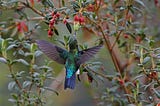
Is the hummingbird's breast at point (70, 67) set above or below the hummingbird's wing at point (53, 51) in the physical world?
below

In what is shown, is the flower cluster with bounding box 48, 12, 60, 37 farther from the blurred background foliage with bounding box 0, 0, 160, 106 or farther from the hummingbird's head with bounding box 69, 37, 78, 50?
the hummingbird's head with bounding box 69, 37, 78, 50

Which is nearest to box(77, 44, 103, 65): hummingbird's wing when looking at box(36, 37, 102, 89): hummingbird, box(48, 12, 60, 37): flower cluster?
box(36, 37, 102, 89): hummingbird

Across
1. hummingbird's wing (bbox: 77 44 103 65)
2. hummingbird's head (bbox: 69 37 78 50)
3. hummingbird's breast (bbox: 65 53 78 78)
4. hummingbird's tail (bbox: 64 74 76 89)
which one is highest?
hummingbird's head (bbox: 69 37 78 50)

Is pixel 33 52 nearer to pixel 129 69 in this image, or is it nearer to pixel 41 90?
pixel 41 90

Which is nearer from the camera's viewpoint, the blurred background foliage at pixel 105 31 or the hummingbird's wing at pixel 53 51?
the hummingbird's wing at pixel 53 51

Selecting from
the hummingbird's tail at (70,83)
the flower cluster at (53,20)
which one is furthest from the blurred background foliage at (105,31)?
the hummingbird's tail at (70,83)

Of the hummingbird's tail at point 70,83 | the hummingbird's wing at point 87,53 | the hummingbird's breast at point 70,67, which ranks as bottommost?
the hummingbird's tail at point 70,83

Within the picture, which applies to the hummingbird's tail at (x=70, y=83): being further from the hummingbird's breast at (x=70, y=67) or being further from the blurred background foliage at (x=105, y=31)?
the blurred background foliage at (x=105, y=31)

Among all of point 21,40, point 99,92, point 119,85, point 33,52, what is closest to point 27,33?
point 21,40

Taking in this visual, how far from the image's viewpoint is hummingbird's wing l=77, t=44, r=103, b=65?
130 cm

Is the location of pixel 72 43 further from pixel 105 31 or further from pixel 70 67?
pixel 105 31

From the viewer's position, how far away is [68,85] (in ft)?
4.58

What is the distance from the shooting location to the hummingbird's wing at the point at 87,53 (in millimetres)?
1303

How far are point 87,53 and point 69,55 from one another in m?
0.12
